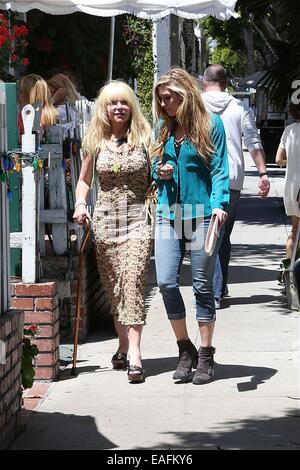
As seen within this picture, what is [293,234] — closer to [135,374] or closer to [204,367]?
[204,367]

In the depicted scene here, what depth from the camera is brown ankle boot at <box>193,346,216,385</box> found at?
715 cm

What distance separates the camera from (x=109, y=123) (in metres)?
7.51

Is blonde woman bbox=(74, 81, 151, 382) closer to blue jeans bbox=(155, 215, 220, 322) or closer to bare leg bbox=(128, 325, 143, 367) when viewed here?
bare leg bbox=(128, 325, 143, 367)

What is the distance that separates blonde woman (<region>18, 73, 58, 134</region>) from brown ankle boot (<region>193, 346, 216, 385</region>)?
2251 mm

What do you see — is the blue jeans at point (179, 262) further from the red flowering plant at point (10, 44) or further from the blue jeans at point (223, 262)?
the red flowering plant at point (10, 44)

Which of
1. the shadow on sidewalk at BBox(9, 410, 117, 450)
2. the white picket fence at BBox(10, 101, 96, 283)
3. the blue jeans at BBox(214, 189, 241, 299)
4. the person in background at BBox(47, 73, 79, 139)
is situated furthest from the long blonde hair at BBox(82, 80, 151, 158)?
the blue jeans at BBox(214, 189, 241, 299)

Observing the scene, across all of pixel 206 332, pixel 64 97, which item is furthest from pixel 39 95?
pixel 206 332

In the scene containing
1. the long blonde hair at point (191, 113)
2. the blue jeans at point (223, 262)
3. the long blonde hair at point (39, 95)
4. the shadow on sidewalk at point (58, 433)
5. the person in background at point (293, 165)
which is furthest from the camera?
the person in background at point (293, 165)

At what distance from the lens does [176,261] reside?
23.7 ft

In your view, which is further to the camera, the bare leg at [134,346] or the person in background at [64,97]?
the person in background at [64,97]

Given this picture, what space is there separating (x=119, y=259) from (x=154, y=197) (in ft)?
1.52

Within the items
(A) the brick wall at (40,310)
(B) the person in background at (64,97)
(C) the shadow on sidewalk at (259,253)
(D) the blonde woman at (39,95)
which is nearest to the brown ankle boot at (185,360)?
(A) the brick wall at (40,310)

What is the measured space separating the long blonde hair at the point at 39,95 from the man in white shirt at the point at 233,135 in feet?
4.43

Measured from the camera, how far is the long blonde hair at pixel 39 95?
28.4 ft
